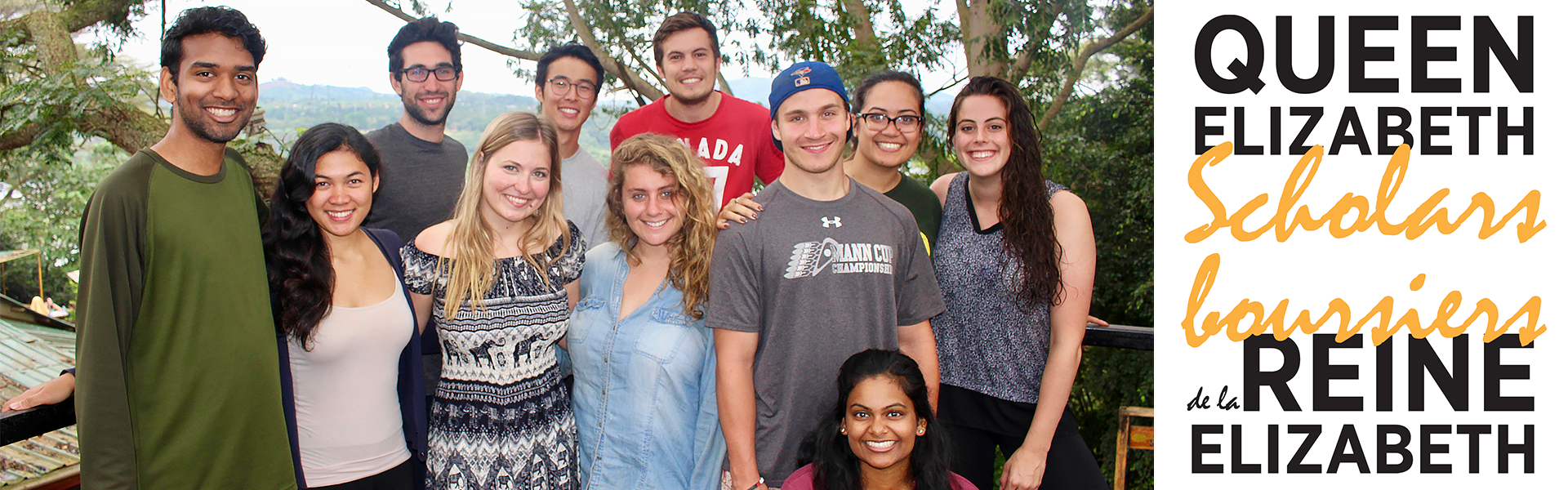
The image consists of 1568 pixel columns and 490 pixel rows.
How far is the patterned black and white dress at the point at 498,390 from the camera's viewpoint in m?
2.14

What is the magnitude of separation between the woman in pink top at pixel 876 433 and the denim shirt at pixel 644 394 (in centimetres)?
27

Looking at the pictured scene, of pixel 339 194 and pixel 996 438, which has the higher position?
pixel 339 194

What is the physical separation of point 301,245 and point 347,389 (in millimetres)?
347

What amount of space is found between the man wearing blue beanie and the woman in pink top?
0.06 m

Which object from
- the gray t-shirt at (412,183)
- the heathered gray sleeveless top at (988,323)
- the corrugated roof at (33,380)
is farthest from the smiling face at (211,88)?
the corrugated roof at (33,380)

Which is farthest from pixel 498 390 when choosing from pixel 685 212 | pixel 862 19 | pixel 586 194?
pixel 862 19

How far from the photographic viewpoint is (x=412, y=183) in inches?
111

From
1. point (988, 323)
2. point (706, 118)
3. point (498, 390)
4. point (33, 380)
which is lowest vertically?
point (33, 380)

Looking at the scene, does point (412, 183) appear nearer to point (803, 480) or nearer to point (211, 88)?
point (211, 88)

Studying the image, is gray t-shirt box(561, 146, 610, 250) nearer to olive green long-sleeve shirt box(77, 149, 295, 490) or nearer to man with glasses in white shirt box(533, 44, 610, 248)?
man with glasses in white shirt box(533, 44, 610, 248)

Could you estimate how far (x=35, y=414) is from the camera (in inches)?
72.8

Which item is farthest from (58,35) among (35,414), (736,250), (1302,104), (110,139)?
(1302,104)

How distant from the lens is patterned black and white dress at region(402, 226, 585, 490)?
7.02ft

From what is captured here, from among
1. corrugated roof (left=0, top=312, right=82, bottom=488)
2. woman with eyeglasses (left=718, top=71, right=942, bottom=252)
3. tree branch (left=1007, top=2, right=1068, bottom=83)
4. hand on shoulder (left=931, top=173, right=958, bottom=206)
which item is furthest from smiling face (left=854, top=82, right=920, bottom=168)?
tree branch (left=1007, top=2, right=1068, bottom=83)
